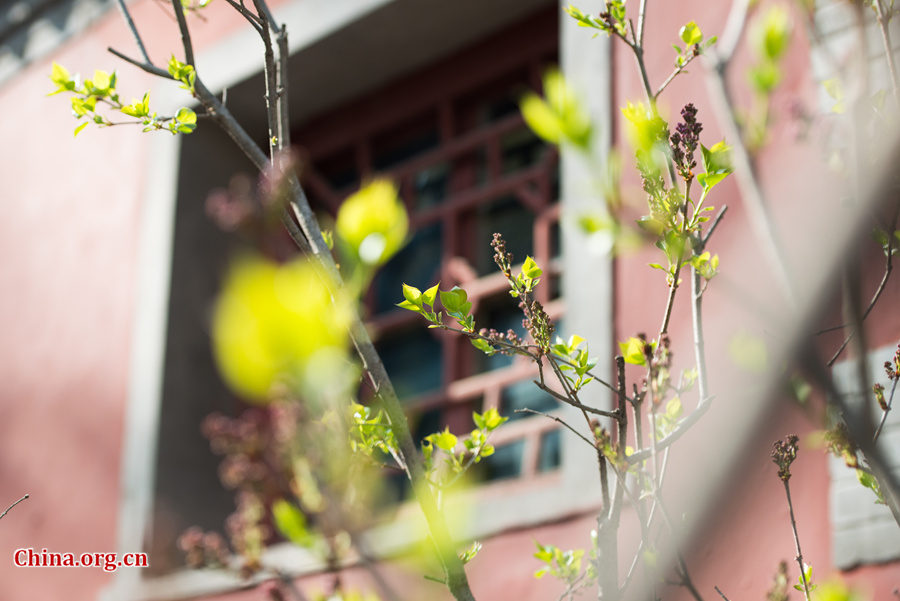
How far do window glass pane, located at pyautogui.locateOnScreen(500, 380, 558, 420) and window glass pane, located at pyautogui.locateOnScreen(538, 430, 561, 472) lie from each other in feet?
0.28

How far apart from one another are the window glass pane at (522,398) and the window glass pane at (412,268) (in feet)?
2.13

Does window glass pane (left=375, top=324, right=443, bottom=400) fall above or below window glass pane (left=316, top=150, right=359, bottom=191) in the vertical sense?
below

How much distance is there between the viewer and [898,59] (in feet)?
6.86

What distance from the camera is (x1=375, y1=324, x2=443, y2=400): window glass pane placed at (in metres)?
3.71

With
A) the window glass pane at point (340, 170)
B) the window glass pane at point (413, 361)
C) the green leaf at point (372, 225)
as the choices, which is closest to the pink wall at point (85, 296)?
the window glass pane at point (340, 170)

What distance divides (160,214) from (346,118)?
34.3 inches

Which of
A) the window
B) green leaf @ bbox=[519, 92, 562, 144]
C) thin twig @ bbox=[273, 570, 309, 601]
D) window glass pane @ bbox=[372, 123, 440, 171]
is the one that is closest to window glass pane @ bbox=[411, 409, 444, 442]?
the window

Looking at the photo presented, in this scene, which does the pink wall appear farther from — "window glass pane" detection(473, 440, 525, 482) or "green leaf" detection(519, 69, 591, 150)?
"green leaf" detection(519, 69, 591, 150)

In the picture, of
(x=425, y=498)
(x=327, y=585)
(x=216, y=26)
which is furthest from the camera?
(x=216, y=26)

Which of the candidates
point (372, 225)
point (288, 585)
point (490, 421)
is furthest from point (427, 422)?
point (372, 225)

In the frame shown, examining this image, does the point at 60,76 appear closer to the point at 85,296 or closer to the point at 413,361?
the point at 413,361

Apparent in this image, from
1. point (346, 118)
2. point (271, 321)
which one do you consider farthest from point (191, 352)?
point (271, 321)

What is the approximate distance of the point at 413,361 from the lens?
12.4ft

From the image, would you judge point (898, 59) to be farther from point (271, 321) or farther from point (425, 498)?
point (271, 321)
